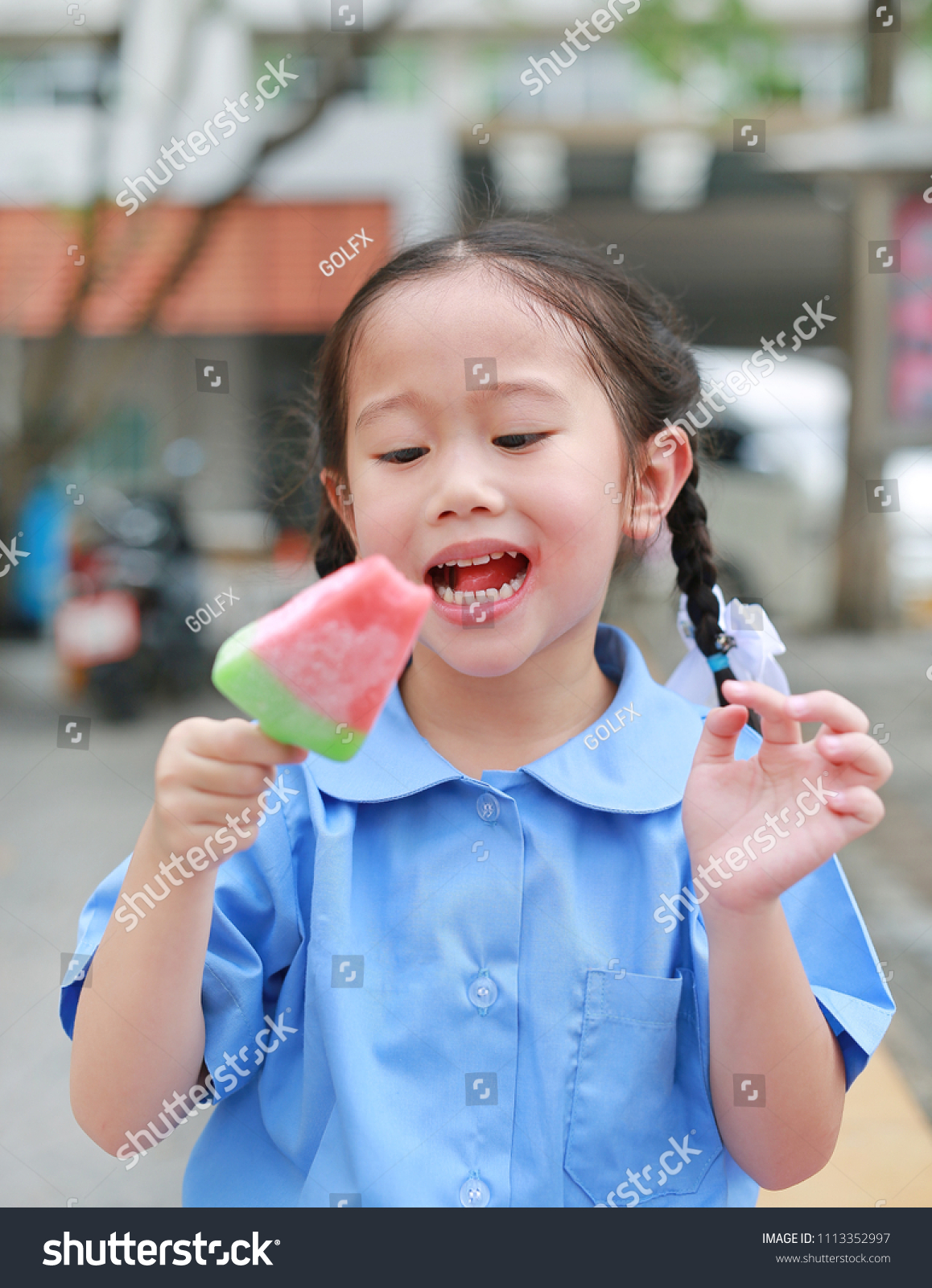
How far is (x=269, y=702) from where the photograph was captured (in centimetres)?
108

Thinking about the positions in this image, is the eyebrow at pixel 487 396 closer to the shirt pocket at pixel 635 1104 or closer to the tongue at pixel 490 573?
the tongue at pixel 490 573

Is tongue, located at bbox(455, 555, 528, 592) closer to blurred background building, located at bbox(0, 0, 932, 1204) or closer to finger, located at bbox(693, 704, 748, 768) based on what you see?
finger, located at bbox(693, 704, 748, 768)

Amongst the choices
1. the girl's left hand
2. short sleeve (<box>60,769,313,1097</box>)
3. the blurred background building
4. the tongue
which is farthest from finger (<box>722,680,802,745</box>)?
the blurred background building

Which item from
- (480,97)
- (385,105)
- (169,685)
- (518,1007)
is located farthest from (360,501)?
(385,105)

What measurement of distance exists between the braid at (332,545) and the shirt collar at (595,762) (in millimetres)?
337

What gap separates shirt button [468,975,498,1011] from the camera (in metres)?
1.30

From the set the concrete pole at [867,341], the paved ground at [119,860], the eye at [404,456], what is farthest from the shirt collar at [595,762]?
the concrete pole at [867,341]

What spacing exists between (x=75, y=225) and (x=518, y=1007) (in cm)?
674

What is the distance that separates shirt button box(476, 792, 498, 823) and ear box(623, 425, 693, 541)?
0.42m

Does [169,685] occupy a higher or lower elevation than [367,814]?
lower

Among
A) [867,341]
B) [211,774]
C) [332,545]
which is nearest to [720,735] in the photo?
[211,774]

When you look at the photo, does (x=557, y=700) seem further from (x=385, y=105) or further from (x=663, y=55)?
(x=385, y=105)

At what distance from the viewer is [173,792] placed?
1126 millimetres

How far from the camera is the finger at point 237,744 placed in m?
1.10
